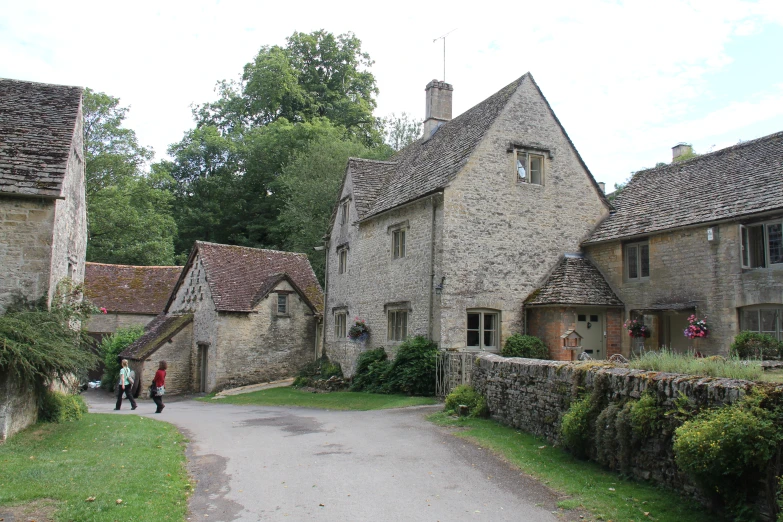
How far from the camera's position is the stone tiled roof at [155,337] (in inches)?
1170

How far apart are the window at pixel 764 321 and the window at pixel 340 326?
15.5m

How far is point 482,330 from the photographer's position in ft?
70.1

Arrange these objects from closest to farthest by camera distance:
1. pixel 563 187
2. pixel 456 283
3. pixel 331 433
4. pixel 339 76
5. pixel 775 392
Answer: pixel 775 392 → pixel 331 433 → pixel 456 283 → pixel 563 187 → pixel 339 76

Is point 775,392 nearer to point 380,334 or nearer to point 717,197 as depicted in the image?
point 717,197

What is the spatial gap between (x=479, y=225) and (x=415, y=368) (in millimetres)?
5224

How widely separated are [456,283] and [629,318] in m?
5.99

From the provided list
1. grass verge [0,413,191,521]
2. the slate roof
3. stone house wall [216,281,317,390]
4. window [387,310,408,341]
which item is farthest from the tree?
grass verge [0,413,191,521]

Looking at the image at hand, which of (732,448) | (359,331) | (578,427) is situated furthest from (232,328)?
(732,448)

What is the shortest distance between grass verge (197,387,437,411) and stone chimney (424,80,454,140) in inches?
479

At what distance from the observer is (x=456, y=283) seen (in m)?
21.0

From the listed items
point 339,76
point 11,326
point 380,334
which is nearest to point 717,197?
point 380,334

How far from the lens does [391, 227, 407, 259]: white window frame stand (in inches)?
936

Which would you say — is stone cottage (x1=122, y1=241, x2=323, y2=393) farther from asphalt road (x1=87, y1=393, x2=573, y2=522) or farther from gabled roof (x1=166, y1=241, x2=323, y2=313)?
asphalt road (x1=87, y1=393, x2=573, y2=522)

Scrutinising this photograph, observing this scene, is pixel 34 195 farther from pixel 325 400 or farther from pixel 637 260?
pixel 637 260
